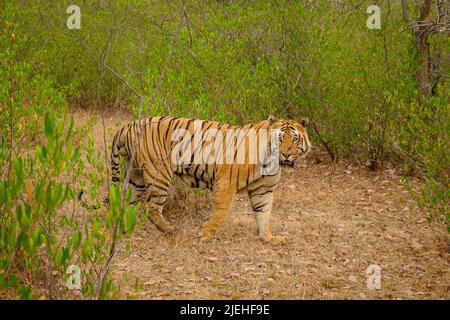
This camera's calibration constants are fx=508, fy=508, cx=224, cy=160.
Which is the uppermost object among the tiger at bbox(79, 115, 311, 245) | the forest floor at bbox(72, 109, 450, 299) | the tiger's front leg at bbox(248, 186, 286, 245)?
the tiger at bbox(79, 115, 311, 245)

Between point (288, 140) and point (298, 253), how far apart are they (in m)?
1.21

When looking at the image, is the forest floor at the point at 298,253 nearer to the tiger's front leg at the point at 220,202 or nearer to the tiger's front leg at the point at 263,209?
the tiger's front leg at the point at 263,209

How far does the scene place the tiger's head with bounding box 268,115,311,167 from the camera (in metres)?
5.18

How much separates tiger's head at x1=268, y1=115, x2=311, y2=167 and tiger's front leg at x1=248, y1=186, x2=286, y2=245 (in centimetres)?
42

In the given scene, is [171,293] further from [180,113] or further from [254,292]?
[180,113]

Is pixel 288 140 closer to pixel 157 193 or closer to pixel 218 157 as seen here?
pixel 218 157

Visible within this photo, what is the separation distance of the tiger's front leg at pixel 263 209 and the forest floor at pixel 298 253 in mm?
104

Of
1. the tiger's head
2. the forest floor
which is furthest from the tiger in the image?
the forest floor

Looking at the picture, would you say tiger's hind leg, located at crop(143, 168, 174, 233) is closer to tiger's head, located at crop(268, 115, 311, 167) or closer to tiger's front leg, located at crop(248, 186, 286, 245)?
tiger's front leg, located at crop(248, 186, 286, 245)

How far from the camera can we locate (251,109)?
7938 mm

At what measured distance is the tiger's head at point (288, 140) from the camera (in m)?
5.18

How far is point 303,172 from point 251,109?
4.79 feet

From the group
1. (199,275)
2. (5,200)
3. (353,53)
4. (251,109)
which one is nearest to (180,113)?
(251,109)

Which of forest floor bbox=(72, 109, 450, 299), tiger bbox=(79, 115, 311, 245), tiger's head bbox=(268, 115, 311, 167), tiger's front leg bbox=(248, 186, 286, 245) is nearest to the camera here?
forest floor bbox=(72, 109, 450, 299)
